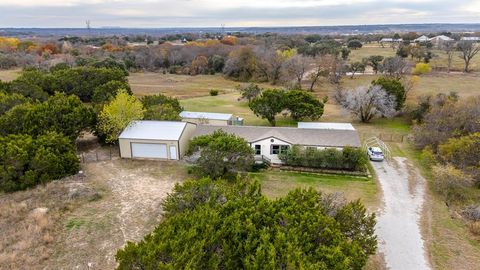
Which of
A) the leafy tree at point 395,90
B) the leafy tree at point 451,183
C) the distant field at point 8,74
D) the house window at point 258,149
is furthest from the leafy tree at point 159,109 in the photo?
the distant field at point 8,74

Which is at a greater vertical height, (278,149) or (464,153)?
(464,153)

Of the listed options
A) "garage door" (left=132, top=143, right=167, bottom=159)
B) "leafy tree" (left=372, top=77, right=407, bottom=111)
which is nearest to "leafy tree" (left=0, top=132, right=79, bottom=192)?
"garage door" (left=132, top=143, right=167, bottom=159)

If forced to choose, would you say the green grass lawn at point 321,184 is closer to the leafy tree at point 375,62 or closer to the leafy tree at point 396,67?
the leafy tree at point 396,67

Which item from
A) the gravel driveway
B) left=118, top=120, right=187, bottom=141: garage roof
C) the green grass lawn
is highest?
left=118, top=120, right=187, bottom=141: garage roof

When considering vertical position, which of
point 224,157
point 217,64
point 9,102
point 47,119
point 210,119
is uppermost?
point 217,64

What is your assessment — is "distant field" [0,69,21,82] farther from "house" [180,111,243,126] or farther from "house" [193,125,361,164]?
"house" [193,125,361,164]

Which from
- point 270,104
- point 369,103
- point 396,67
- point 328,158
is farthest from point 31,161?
point 396,67

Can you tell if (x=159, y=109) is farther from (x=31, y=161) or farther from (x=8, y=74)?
(x=8, y=74)
